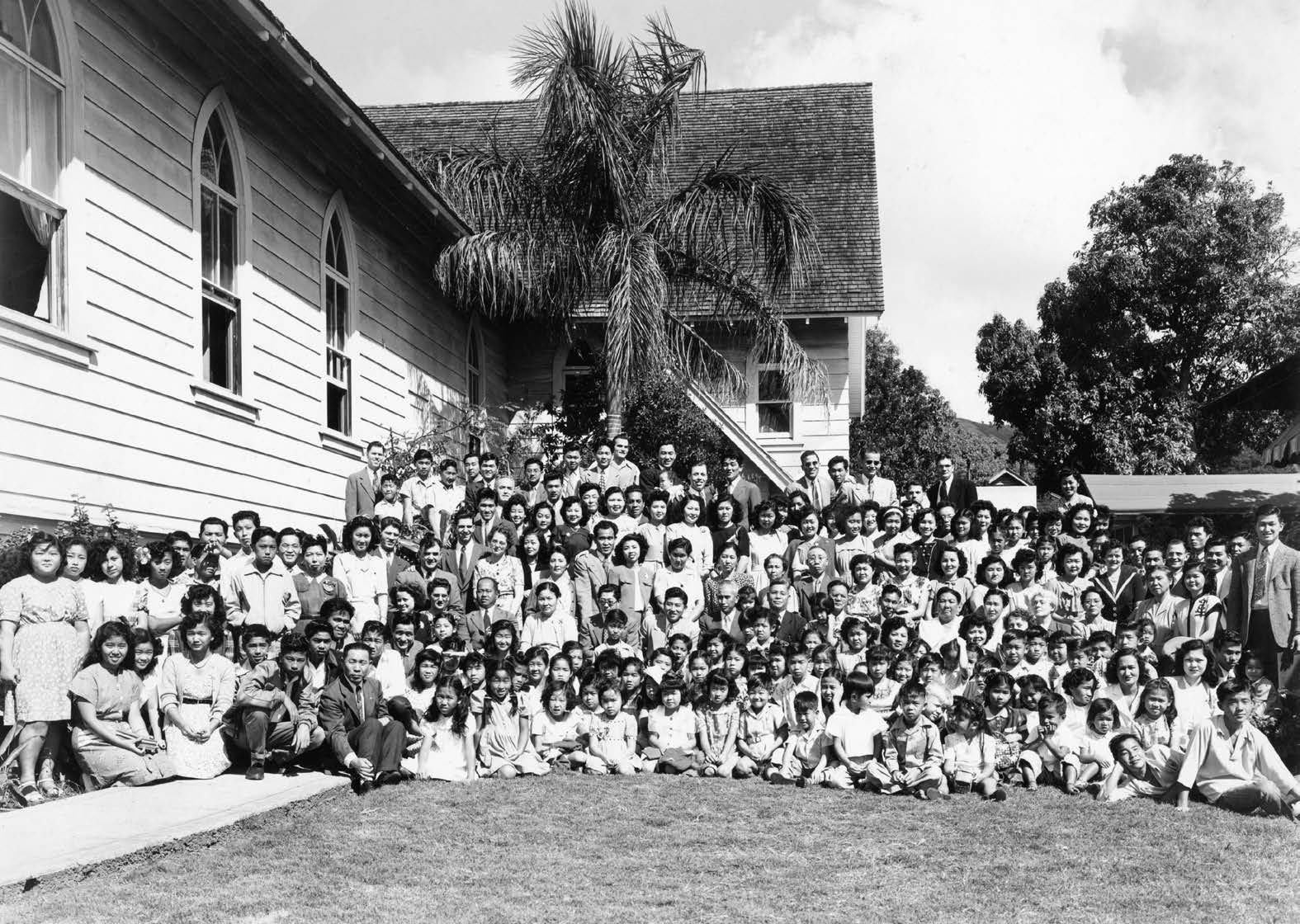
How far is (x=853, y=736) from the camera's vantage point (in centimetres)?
804

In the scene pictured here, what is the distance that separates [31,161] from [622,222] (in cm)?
751

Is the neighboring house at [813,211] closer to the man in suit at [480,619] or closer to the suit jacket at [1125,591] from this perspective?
the suit jacket at [1125,591]

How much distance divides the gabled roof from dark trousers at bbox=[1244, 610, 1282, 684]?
10529 millimetres

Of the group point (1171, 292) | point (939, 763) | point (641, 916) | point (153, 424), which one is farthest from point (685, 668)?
point (1171, 292)

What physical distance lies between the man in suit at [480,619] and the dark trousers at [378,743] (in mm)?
1368

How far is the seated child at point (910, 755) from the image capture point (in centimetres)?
773

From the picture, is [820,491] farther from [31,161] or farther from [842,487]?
[31,161]

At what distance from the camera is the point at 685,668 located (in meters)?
8.88

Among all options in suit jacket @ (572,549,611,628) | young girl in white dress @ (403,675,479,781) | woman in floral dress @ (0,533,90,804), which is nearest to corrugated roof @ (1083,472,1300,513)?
suit jacket @ (572,549,611,628)

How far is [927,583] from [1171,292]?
2018 cm

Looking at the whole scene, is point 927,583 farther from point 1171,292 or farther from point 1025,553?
point 1171,292

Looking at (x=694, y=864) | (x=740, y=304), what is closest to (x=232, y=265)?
(x=740, y=304)

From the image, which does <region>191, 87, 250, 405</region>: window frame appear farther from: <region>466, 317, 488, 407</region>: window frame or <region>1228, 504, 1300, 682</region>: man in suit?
<region>1228, 504, 1300, 682</region>: man in suit

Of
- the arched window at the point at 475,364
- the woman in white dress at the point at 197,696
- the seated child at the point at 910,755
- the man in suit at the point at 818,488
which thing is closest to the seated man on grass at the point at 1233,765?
the seated child at the point at 910,755
